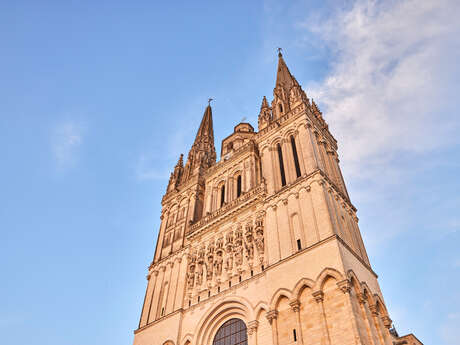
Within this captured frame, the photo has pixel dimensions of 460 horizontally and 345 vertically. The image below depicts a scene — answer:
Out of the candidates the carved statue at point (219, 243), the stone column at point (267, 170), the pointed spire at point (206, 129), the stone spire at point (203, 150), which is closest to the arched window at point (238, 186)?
the stone column at point (267, 170)

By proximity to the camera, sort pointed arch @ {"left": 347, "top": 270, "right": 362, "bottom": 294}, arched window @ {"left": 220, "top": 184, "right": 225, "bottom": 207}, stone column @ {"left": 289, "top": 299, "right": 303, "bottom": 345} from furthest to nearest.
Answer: arched window @ {"left": 220, "top": 184, "right": 225, "bottom": 207} → pointed arch @ {"left": 347, "top": 270, "right": 362, "bottom": 294} → stone column @ {"left": 289, "top": 299, "right": 303, "bottom": 345}

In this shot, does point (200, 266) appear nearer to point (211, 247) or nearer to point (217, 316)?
point (211, 247)

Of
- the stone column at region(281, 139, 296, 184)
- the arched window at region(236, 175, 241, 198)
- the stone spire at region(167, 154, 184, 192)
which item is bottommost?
the stone column at region(281, 139, 296, 184)

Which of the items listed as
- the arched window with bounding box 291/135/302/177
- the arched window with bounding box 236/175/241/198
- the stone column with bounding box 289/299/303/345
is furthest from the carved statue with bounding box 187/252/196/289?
→ the arched window with bounding box 291/135/302/177

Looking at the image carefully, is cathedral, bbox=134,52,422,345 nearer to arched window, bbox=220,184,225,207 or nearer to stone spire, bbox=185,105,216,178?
arched window, bbox=220,184,225,207

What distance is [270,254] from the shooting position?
1803 cm

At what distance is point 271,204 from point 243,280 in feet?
13.4

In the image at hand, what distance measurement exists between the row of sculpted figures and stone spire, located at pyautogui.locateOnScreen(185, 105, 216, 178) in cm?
926

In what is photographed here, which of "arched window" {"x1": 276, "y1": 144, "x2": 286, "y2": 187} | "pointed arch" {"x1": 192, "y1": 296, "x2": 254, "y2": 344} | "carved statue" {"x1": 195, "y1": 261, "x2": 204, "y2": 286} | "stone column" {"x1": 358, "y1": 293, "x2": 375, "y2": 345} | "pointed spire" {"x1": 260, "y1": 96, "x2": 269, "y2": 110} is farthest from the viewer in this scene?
"pointed spire" {"x1": 260, "y1": 96, "x2": 269, "y2": 110}

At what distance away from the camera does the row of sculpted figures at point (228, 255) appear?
19.3 meters

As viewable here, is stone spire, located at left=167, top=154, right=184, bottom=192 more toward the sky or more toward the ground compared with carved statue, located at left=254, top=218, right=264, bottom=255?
more toward the sky

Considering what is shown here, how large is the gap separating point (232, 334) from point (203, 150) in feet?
59.5

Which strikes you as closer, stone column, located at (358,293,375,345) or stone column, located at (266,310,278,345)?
stone column, located at (358,293,375,345)

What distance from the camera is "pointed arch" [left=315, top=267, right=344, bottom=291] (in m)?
14.8
